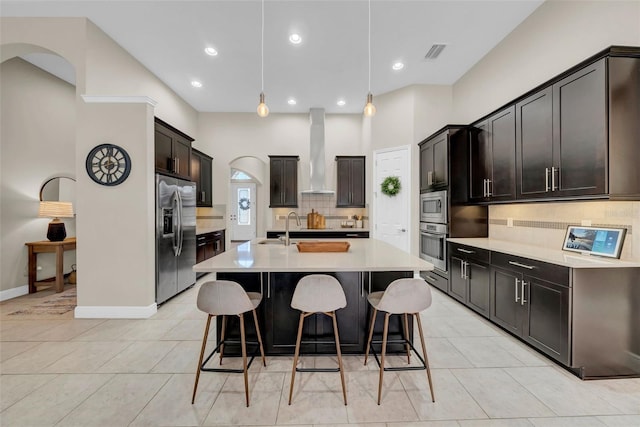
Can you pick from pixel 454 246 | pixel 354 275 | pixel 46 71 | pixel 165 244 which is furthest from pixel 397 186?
pixel 46 71

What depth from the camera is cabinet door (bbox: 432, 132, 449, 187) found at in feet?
13.5

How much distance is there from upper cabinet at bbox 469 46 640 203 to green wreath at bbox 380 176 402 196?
212 centimetres

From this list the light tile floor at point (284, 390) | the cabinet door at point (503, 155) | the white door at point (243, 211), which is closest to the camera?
the light tile floor at point (284, 390)

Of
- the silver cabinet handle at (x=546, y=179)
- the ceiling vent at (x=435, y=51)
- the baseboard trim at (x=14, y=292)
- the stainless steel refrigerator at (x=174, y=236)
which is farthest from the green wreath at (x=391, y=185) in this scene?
the baseboard trim at (x=14, y=292)

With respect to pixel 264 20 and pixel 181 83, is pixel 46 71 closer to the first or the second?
pixel 181 83

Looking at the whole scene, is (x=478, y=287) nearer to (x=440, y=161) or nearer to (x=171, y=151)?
(x=440, y=161)

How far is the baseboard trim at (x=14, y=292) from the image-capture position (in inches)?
160

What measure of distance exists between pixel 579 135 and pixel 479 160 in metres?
1.51

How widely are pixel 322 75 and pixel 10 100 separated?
15.4 feet

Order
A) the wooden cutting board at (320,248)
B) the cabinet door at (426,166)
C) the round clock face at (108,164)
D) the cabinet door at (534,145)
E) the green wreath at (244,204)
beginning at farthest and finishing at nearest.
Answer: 1. the green wreath at (244,204)
2. the cabinet door at (426,166)
3. the round clock face at (108,164)
4. the wooden cutting board at (320,248)
5. the cabinet door at (534,145)

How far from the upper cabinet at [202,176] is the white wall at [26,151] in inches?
77.7

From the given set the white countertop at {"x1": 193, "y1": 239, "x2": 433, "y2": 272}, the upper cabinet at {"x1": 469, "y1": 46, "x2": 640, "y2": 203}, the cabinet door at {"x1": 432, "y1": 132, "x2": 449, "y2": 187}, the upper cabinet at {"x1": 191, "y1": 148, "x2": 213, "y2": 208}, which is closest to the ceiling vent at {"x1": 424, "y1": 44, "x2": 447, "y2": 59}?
the cabinet door at {"x1": 432, "y1": 132, "x2": 449, "y2": 187}

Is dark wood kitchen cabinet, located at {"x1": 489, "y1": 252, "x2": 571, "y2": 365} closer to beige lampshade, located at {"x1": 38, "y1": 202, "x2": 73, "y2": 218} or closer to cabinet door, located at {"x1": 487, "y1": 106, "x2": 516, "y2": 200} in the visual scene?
cabinet door, located at {"x1": 487, "y1": 106, "x2": 516, "y2": 200}

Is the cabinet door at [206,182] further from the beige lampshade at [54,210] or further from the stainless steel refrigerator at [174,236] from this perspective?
the beige lampshade at [54,210]
